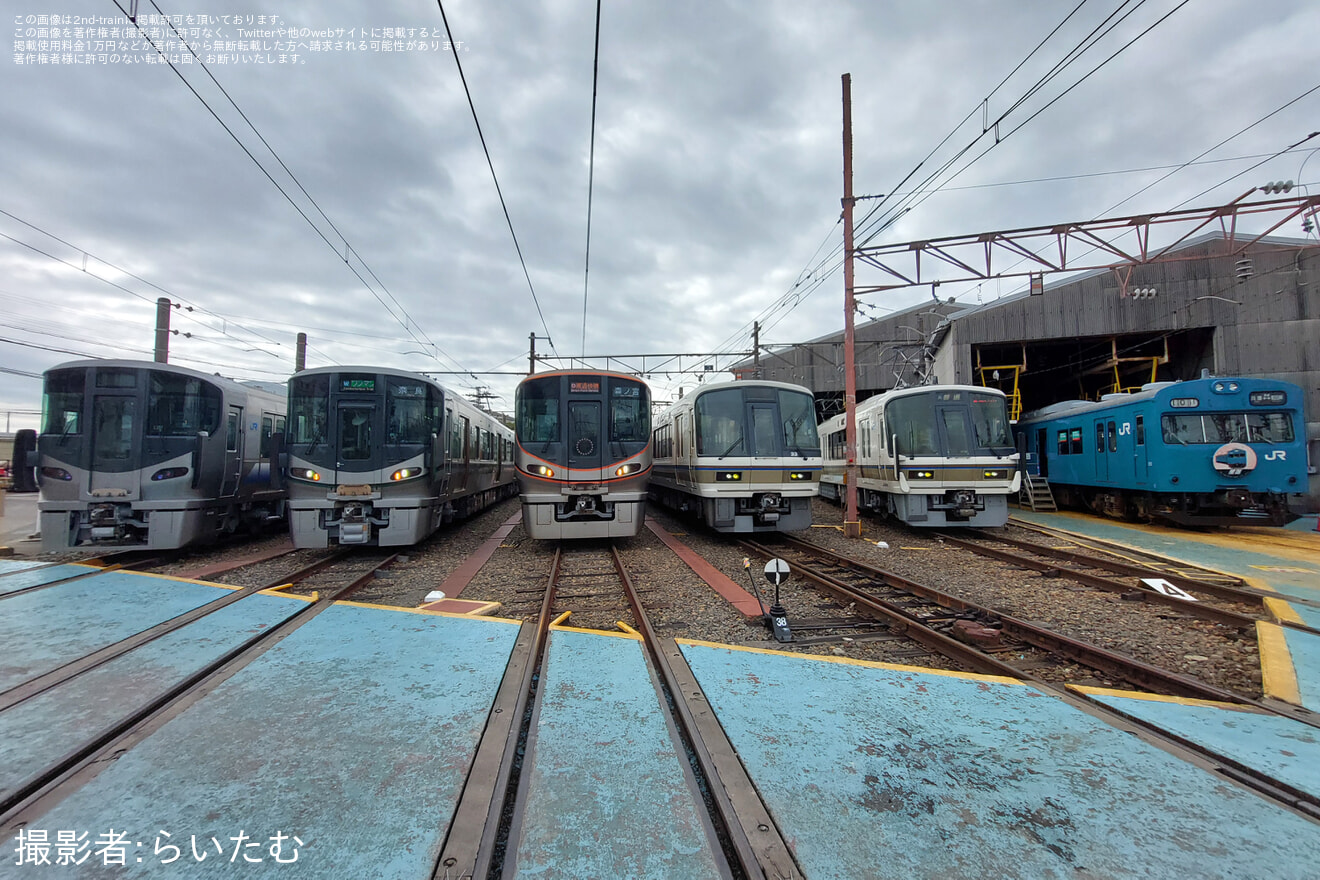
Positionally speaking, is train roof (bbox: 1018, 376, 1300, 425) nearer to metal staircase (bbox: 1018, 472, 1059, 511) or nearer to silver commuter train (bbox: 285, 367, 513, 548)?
metal staircase (bbox: 1018, 472, 1059, 511)

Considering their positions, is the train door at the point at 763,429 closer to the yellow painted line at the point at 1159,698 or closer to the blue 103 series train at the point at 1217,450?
the blue 103 series train at the point at 1217,450

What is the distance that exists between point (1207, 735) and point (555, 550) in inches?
335

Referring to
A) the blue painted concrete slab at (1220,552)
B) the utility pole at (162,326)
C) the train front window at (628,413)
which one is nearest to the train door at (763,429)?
the train front window at (628,413)

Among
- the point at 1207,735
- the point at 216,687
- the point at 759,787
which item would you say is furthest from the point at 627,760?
the point at 1207,735

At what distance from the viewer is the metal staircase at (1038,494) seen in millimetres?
15570

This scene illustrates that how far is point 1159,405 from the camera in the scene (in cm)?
1133

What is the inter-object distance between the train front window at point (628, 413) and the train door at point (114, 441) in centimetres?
736

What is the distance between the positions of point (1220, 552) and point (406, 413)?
45.1ft

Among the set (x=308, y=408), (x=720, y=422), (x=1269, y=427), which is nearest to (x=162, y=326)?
(x=308, y=408)

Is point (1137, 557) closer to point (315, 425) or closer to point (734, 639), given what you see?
point (734, 639)

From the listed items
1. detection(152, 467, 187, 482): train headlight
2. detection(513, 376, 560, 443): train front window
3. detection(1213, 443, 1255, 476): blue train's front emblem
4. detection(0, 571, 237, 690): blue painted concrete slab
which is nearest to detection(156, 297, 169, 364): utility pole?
detection(152, 467, 187, 482): train headlight

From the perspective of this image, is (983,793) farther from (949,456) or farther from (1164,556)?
(949,456)

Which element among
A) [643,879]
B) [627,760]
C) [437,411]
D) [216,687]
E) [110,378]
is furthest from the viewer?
[437,411]

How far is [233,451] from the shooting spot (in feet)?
32.0
